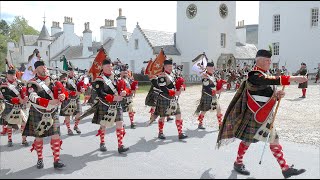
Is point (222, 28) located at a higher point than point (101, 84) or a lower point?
higher

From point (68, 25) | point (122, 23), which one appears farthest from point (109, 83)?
point (68, 25)

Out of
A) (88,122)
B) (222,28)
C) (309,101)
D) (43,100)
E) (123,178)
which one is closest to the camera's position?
(123,178)

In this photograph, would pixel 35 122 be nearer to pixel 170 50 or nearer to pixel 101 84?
pixel 101 84

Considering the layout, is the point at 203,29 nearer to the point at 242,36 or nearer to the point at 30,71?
the point at 242,36

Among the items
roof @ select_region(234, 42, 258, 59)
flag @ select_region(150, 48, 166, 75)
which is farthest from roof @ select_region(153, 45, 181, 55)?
flag @ select_region(150, 48, 166, 75)

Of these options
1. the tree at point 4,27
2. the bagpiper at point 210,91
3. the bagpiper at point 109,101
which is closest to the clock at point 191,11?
the bagpiper at point 210,91

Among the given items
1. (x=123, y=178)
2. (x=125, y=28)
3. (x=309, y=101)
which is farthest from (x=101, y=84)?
(x=125, y=28)

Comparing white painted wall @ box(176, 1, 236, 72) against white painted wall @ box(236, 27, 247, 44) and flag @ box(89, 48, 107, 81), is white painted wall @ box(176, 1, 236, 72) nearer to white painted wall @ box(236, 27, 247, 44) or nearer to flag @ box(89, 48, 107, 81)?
white painted wall @ box(236, 27, 247, 44)

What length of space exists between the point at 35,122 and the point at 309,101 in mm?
12673

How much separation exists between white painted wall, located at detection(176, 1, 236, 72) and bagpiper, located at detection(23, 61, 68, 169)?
2844cm

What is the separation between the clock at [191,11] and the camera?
3369 cm

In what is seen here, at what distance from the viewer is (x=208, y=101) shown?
9.20 metres

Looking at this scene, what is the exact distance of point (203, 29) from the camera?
33.7 metres

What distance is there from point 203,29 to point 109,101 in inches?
1108
